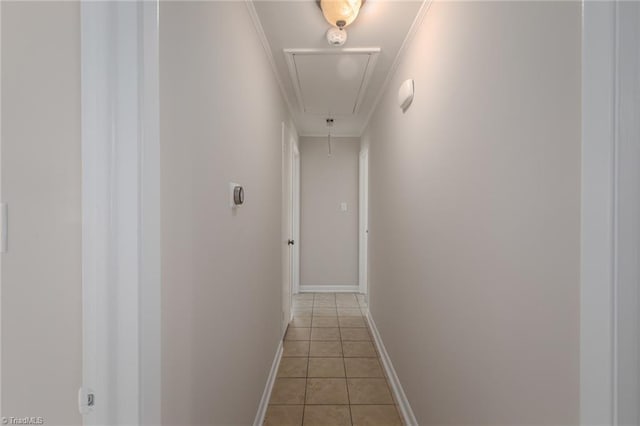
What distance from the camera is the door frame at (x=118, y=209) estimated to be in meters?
0.67

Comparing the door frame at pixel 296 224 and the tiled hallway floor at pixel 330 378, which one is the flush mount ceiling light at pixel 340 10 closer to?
the tiled hallway floor at pixel 330 378

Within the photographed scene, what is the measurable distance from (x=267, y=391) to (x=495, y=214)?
6.47 feet

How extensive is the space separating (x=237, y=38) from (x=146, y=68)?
0.91 m

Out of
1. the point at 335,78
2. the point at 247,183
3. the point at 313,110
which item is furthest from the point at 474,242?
the point at 313,110

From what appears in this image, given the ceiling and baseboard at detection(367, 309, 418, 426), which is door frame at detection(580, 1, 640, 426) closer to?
the ceiling

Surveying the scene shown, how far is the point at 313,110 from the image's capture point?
347 centimetres

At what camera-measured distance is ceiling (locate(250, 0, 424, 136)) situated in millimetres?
1682

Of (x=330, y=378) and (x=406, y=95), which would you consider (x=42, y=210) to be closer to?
(x=406, y=95)

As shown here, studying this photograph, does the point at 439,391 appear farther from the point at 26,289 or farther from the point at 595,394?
the point at 26,289

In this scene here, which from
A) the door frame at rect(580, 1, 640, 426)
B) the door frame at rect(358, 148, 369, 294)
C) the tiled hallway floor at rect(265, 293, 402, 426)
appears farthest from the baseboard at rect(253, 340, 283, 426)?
the door frame at rect(358, 148, 369, 294)

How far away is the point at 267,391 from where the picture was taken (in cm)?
213

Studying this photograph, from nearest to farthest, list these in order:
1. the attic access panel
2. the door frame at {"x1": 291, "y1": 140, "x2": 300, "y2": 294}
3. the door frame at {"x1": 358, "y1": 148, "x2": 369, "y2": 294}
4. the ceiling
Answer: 1. the ceiling
2. the attic access panel
3. the door frame at {"x1": 291, "y1": 140, "x2": 300, "y2": 294}
4. the door frame at {"x1": 358, "y1": 148, "x2": 369, "y2": 294}

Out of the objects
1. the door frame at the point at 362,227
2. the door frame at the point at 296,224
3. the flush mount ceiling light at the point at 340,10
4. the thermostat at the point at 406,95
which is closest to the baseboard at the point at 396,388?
the door frame at the point at 362,227

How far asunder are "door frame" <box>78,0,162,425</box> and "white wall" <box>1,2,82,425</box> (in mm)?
23
